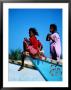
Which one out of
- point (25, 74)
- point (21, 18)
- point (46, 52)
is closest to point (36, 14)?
point (21, 18)

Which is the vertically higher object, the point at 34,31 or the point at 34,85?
the point at 34,31

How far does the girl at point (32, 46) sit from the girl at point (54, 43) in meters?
0.05

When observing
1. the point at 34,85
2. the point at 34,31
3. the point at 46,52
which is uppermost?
the point at 34,31

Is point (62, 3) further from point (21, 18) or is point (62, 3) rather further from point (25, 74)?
point (25, 74)

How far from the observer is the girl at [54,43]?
0.74m

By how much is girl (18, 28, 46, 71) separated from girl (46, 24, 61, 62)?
51mm

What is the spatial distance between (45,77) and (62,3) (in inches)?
14.6

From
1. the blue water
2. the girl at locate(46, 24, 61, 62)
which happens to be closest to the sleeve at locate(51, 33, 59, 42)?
the girl at locate(46, 24, 61, 62)

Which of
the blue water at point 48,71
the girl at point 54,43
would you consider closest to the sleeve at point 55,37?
the girl at point 54,43

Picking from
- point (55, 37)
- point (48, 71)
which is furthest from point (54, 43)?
point (48, 71)

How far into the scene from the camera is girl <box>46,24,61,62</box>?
736mm

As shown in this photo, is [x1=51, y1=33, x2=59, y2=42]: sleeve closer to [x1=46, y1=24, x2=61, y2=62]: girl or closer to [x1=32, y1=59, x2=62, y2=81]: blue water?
[x1=46, y1=24, x2=61, y2=62]: girl

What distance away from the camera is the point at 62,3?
29.0 inches

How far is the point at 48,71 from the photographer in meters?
0.73
